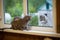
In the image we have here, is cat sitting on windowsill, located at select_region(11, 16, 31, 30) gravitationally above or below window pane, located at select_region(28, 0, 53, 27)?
below

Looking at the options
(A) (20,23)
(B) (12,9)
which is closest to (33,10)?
(A) (20,23)

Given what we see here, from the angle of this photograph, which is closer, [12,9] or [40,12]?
[40,12]

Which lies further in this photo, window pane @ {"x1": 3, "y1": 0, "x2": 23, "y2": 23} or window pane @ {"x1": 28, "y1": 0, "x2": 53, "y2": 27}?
window pane @ {"x1": 3, "y1": 0, "x2": 23, "y2": 23}

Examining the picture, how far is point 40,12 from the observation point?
2.16m

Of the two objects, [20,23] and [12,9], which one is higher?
[12,9]

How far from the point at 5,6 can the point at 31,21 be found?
2.03 feet

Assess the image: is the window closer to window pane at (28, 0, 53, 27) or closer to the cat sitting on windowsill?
window pane at (28, 0, 53, 27)

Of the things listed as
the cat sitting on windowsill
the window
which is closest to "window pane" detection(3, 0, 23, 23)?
the window

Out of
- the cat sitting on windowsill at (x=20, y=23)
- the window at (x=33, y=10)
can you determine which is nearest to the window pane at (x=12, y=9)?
the window at (x=33, y=10)

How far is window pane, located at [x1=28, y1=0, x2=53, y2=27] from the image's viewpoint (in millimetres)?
2084

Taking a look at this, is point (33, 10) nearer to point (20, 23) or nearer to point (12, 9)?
point (20, 23)

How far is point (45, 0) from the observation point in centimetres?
212

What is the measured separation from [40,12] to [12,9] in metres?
0.55

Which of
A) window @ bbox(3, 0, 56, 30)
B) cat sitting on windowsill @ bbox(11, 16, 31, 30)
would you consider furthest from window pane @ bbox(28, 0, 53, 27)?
cat sitting on windowsill @ bbox(11, 16, 31, 30)
